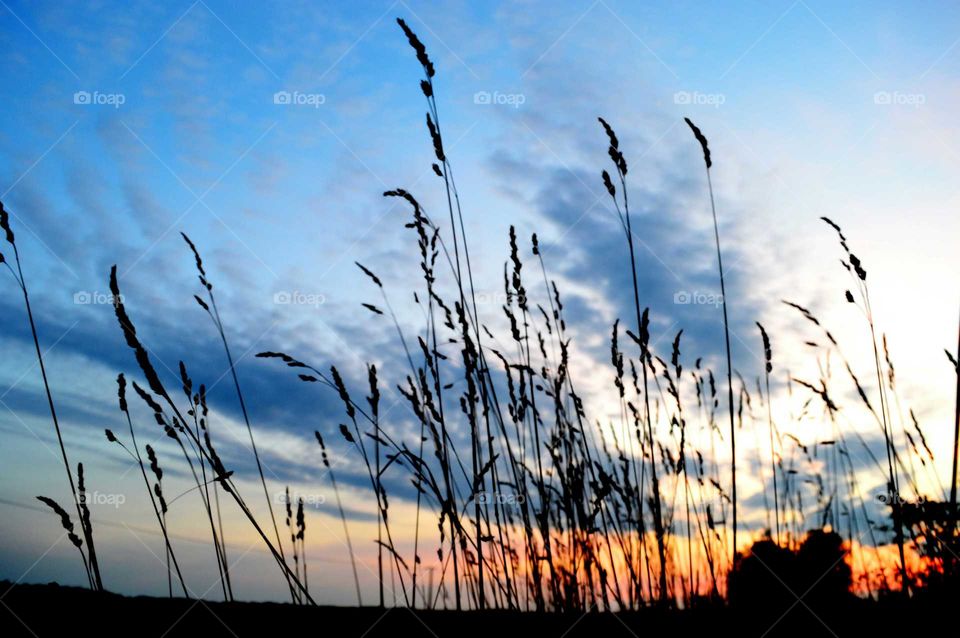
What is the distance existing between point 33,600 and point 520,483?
5.78 ft

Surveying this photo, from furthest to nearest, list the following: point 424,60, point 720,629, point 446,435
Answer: point 446,435 < point 424,60 < point 720,629

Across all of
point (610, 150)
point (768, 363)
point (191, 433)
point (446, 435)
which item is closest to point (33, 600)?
point (191, 433)

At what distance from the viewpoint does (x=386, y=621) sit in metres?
2.03

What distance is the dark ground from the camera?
1909 mm

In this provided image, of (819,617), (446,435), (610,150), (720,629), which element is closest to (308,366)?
(446,435)

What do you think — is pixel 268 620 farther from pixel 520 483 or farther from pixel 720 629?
pixel 720 629

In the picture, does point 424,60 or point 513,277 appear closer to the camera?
point 424,60

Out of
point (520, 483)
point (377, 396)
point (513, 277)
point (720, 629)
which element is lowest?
point (720, 629)

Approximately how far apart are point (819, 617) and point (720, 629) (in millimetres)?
407

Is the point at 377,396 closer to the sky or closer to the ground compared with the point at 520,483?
closer to the sky

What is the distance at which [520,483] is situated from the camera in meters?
2.87

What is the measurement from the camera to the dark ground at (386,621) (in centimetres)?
191

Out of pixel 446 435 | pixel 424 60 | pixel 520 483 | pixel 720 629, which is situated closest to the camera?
pixel 720 629

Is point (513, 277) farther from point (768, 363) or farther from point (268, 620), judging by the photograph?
point (268, 620)
